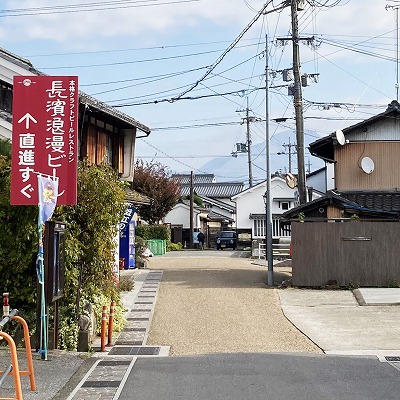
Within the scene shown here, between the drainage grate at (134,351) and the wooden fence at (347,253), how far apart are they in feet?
34.7

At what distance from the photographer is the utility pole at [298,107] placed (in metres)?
25.8

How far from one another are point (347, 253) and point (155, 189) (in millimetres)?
27830

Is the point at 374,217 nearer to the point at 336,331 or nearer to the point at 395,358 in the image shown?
the point at 336,331

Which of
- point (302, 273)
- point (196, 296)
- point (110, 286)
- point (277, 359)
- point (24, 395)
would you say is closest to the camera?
point (24, 395)

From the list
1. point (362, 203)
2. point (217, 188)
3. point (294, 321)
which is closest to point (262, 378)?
point (294, 321)

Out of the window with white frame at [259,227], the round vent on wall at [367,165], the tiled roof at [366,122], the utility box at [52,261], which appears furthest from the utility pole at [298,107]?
the window with white frame at [259,227]

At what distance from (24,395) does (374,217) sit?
18489 millimetres

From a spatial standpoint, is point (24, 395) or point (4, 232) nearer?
point (24, 395)

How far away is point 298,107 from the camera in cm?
2598

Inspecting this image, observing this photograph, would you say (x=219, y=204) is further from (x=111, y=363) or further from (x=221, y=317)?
(x=111, y=363)

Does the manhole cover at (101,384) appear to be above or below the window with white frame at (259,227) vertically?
below

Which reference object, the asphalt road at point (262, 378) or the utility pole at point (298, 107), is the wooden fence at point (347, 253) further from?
the asphalt road at point (262, 378)

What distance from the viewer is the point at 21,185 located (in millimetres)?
11781

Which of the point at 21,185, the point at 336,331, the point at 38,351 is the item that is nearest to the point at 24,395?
Result: the point at 38,351
